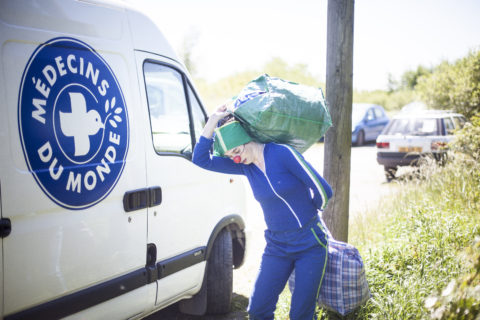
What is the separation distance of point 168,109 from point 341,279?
7.30ft

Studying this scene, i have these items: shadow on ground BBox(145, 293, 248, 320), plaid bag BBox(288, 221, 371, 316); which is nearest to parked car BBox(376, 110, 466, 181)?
shadow on ground BBox(145, 293, 248, 320)

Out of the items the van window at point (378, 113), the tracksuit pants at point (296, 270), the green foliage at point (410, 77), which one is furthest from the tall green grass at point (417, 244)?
the green foliage at point (410, 77)

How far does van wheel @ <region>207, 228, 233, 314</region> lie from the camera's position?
3.68 metres

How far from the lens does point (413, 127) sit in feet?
33.5

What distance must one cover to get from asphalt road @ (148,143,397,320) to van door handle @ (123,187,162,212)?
132cm

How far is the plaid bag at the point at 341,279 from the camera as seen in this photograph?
2781 mm

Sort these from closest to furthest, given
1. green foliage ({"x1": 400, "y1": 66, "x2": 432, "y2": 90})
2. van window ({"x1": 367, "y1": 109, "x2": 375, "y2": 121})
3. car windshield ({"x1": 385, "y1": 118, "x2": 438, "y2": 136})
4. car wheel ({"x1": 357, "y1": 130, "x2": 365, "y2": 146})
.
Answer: car windshield ({"x1": 385, "y1": 118, "x2": 438, "y2": 136}) → car wheel ({"x1": 357, "y1": 130, "x2": 365, "y2": 146}) → van window ({"x1": 367, "y1": 109, "x2": 375, "y2": 121}) → green foliage ({"x1": 400, "y1": 66, "x2": 432, "y2": 90})

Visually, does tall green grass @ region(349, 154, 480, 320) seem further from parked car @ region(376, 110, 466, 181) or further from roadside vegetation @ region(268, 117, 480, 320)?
parked car @ region(376, 110, 466, 181)

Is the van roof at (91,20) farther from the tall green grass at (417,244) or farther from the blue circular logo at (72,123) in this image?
the tall green grass at (417,244)

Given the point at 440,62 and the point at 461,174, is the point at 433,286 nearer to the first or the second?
the point at 461,174

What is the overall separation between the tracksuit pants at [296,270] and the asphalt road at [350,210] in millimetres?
1110

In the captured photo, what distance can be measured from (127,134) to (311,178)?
1.29 metres

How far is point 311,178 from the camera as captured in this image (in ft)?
8.14

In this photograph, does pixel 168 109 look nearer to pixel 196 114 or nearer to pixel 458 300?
pixel 196 114
